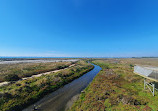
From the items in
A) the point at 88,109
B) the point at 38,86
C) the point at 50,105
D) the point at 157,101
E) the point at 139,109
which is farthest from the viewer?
the point at 38,86

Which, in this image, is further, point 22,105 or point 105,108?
point 22,105

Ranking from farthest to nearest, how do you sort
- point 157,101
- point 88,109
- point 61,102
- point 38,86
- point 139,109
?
point 38,86, point 61,102, point 157,101, point 88,109, point 139,109

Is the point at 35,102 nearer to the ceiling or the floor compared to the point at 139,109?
nearer to the floor

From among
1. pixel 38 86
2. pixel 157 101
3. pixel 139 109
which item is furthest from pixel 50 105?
pixel 157 101

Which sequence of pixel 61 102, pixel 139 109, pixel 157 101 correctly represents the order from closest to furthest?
pixel 139 109 < pixel 157 101 < pixel 61 102

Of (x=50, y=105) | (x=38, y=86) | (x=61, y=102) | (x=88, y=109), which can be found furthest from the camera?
(x=38, y=86)

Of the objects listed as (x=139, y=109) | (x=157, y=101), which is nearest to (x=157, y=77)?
(x=157, y=101)

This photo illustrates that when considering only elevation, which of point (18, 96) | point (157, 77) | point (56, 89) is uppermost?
point (157, 77)

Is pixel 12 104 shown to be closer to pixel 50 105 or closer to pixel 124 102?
pixel 50 105

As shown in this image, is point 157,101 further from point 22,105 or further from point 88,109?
point 22,105
